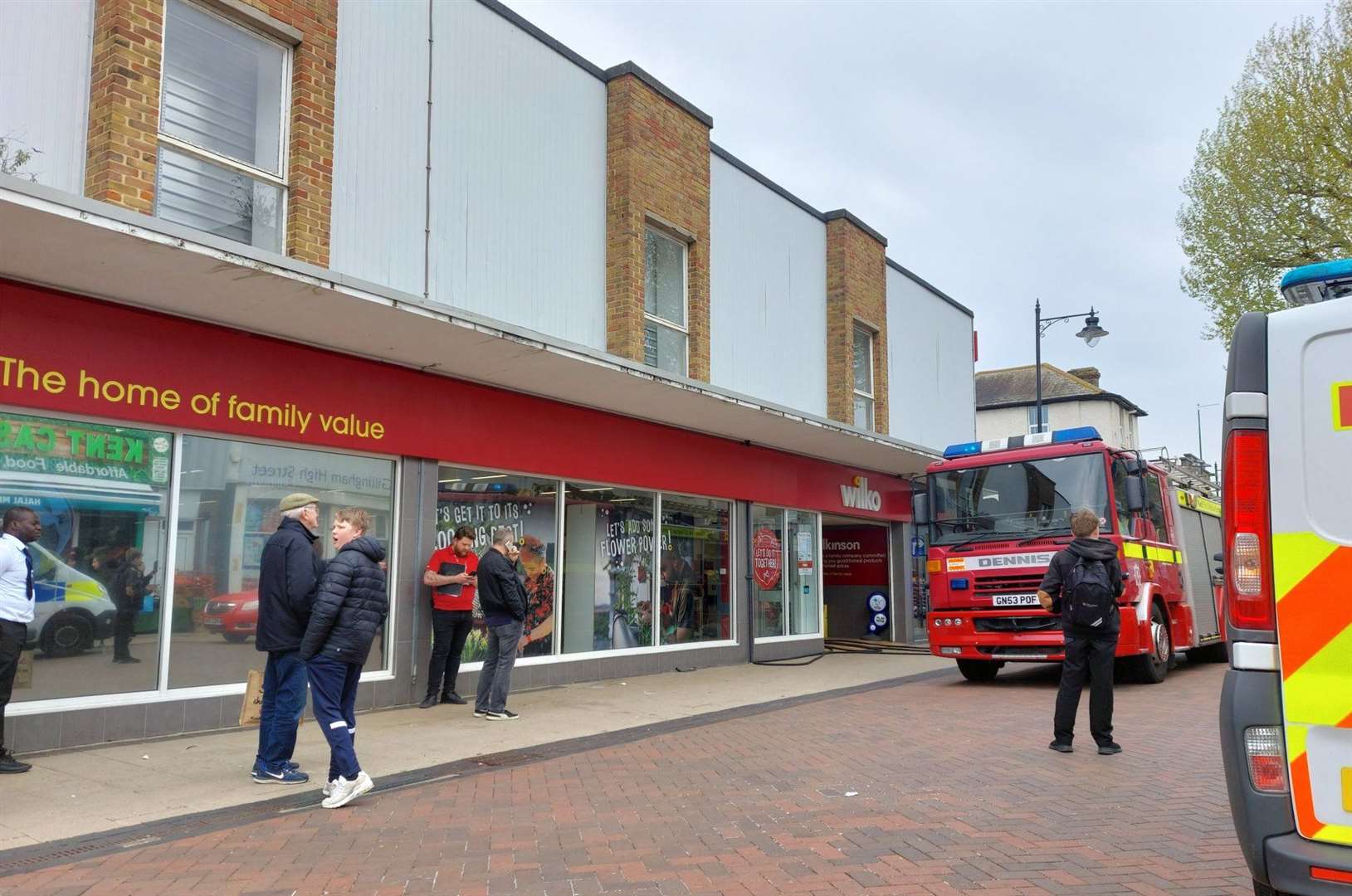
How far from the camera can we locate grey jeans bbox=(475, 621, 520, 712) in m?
9.04

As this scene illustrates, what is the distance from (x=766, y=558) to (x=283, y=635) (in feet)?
33.2

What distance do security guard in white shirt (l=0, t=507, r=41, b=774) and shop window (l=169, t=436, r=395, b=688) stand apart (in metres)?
1.49

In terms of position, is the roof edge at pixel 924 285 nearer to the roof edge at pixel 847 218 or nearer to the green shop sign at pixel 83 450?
the roof edge at pixel 847 218

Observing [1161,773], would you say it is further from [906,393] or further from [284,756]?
[906,393]

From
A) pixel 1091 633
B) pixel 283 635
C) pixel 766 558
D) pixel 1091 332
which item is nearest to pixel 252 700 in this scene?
pixel 283 635

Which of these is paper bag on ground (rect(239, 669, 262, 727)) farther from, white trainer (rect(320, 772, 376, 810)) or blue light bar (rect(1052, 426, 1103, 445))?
blue light bar (rect(1052, 426, 1103, 445))

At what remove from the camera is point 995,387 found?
158ft

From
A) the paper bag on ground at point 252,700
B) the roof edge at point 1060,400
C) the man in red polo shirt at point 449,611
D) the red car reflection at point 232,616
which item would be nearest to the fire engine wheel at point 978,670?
the man in red polo shirt at point 449,611

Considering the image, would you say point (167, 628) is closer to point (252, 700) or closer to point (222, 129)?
point (252, 700)

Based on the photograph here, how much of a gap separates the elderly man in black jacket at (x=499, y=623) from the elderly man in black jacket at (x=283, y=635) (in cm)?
266

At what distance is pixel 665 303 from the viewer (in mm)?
14000

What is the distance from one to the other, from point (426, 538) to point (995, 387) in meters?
42.3

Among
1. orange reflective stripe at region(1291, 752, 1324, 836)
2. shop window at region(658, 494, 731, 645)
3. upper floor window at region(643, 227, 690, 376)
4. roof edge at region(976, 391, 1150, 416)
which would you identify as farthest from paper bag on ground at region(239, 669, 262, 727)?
roof edge at region(976, 391, 1150, 416)

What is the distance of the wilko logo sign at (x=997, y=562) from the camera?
11.1 meters
